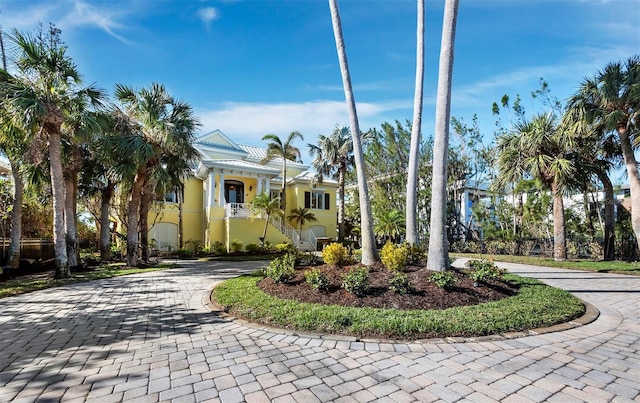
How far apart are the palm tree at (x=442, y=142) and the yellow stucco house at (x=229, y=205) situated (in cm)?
1564

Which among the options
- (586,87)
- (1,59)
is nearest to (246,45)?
(1,59)

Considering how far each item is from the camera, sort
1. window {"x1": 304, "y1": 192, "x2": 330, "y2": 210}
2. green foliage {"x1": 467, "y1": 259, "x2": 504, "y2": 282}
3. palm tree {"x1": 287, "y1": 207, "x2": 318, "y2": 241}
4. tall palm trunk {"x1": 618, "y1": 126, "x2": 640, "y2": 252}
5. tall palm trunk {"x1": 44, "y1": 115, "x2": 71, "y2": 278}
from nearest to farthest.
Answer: green foliage {"x1": 467, "y1": 259, "x2": 504, "y2": 282} < tall palm trunk {"x1": 44, "y1": 115, "x2": 71, "y2": 278} < tall palm trunk {"x1": 618, "y1": 126, "x2": 640, "y2": 252} < palm tree {"x1": 287, "y1": 207, "x2": 318, "y2": 241} < window {"x1": 304, "y1": 192, "x2": 330, "y2": 210}

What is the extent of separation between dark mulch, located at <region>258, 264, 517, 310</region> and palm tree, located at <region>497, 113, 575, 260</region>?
8.42 m

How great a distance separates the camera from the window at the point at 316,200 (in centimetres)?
2589

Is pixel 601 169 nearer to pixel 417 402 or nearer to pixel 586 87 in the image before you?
pixel 586 87

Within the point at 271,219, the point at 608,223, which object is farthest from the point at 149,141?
the point at 608,223

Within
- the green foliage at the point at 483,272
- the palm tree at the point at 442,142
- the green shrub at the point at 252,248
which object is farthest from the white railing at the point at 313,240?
the palm tree at the point at 442,142

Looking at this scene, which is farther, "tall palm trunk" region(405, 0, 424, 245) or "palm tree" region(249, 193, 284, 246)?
"palm tree" region(249, 193, 284, 246)

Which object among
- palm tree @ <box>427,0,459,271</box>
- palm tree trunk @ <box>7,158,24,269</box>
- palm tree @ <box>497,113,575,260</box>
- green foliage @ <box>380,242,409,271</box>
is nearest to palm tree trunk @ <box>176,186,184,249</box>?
palm tree trunk @ <box>7,158,24,269</box>

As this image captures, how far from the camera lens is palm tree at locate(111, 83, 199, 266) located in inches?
503

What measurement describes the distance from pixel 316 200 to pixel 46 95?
61.5 feet

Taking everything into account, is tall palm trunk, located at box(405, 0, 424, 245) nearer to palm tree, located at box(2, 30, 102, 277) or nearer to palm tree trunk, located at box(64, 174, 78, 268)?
palm tree, located at box(2, 30, 102, 277)

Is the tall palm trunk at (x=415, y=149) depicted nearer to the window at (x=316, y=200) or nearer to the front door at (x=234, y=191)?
the window at (x=316, y=200)

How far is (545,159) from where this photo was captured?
13250mm
